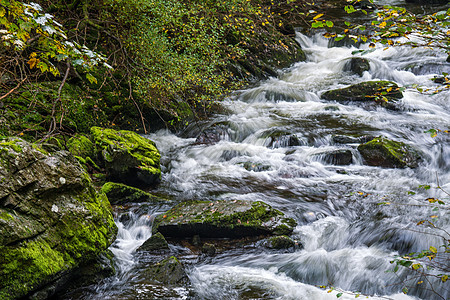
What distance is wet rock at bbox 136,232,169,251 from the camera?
487 centimetres

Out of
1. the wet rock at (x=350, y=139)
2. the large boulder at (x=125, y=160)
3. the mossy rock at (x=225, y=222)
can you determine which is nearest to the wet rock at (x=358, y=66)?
the wet rock at (x=350, y=139)

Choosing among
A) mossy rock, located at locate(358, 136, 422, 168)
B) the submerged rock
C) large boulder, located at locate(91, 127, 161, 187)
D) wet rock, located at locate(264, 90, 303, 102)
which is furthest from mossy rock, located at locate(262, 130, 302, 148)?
wet rock, located at locate(264, 90, 303, 102)

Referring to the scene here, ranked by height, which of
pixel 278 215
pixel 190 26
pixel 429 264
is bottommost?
pixel 278 215

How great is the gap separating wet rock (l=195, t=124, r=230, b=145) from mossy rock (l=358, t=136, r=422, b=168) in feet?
12.2

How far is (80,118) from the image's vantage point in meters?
8.23

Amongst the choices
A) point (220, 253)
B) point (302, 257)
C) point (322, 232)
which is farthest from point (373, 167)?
point (220, 253)

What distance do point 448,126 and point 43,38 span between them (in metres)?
10.2

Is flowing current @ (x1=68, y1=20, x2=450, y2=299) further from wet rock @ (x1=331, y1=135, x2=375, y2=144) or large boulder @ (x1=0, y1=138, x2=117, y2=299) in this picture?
large boulder @ (x1=0, y1=138, x2=117, y2=299)

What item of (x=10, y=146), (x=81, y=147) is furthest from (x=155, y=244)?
(x=81, y=147)

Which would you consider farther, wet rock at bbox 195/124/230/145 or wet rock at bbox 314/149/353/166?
wet rock at bbox 195/124/230/145

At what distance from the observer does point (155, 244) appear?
4910 millimetres

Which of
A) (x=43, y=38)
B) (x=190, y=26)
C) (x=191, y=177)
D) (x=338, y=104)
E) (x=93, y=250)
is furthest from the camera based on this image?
(x=338, y=104)

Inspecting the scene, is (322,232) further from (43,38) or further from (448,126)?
(448,126)

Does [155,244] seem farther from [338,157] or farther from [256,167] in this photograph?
[338,157]
